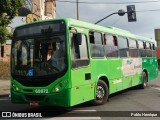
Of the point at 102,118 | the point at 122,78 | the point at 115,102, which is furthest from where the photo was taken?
the point at 122,78

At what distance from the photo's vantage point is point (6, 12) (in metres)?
17.2

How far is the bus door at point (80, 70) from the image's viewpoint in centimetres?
999

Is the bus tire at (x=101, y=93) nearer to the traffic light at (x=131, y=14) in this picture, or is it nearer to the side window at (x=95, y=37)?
the side window at (x=95, y=37)

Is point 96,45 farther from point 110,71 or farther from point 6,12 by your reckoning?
point 6,12

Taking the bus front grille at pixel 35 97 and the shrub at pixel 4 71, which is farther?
the shrub at pixel 4 71

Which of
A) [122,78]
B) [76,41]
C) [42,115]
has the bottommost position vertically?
[42,115]

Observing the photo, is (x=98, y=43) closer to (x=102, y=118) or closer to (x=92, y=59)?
(x=92, y=59)

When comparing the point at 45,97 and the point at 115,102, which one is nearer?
the point at 45,97

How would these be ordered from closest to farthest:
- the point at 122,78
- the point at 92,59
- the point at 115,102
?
the point at 92,59, the point at 115,102, the point at 122,78

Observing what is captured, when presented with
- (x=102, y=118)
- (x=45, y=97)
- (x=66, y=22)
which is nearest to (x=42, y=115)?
(x=45, y=97)

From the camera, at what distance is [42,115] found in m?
10.2

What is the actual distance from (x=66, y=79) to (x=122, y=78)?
16.0ft

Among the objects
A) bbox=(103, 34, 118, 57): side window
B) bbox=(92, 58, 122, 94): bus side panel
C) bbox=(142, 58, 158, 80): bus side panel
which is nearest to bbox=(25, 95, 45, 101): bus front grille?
bbox=(92, 58, 122, 94): bus side panel

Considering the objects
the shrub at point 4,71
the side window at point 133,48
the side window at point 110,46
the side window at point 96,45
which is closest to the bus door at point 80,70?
the side window at point 96,45
